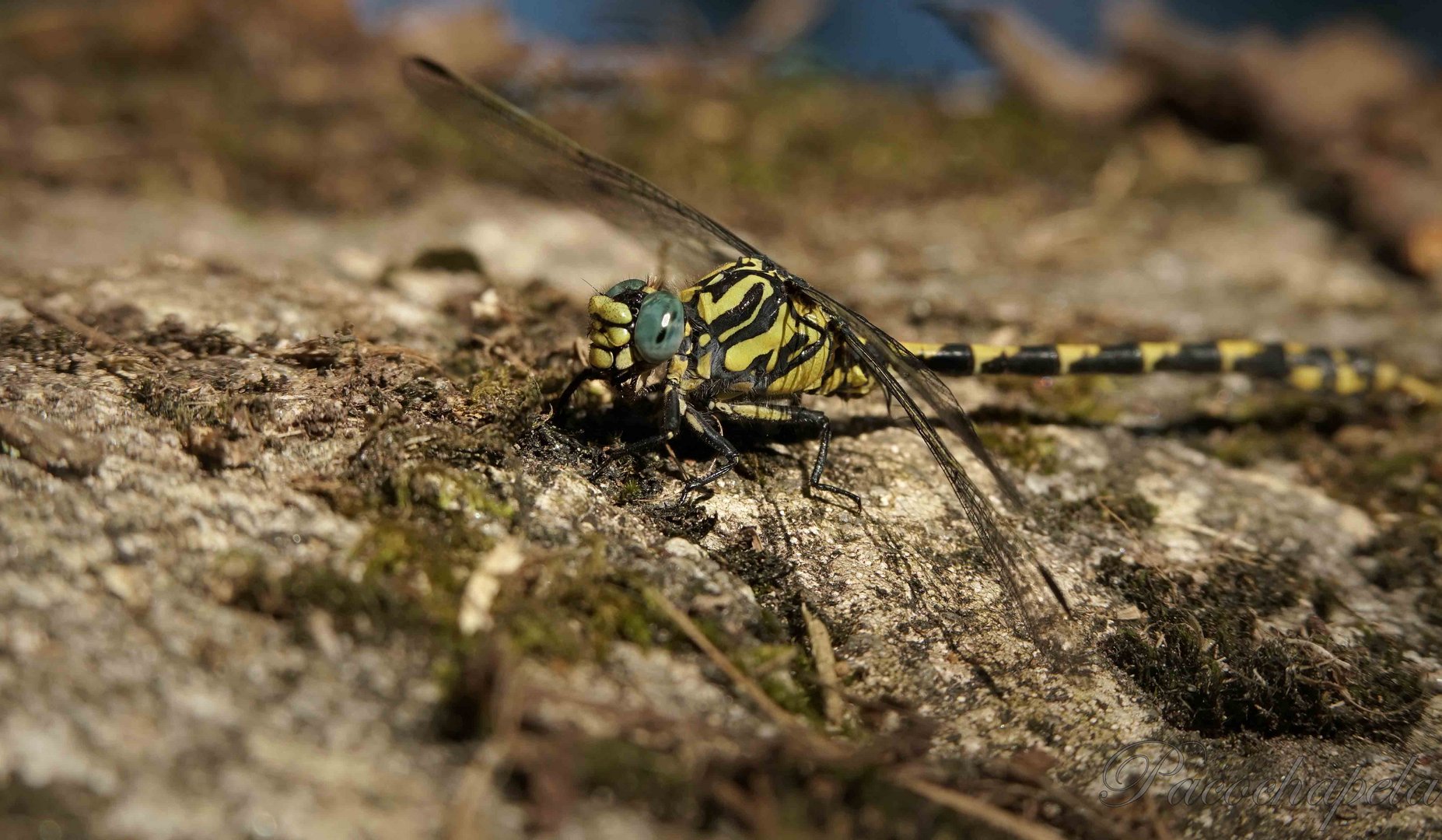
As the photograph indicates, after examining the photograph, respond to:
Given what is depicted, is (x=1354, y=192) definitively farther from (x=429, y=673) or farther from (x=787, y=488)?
(x=429, y=673)

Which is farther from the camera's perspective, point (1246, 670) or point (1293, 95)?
point (1293, 95)

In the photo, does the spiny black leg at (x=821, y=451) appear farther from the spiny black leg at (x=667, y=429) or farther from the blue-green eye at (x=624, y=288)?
the blue-green eye at (x=624, y=288)

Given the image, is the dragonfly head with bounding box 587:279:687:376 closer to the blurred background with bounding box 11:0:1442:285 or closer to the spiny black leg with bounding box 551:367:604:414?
the spiny black leg with bounding box 551:367:604:414

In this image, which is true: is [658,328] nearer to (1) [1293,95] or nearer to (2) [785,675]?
(2) [785,675]

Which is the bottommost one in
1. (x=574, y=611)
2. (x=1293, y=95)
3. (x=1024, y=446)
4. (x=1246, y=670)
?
(x=1246, y=670)

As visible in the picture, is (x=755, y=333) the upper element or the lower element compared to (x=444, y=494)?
upper

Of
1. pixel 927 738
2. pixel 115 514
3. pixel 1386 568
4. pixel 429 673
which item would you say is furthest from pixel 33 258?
pixel 1386 568

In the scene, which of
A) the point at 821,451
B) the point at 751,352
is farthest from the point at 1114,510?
the point at 751,352
